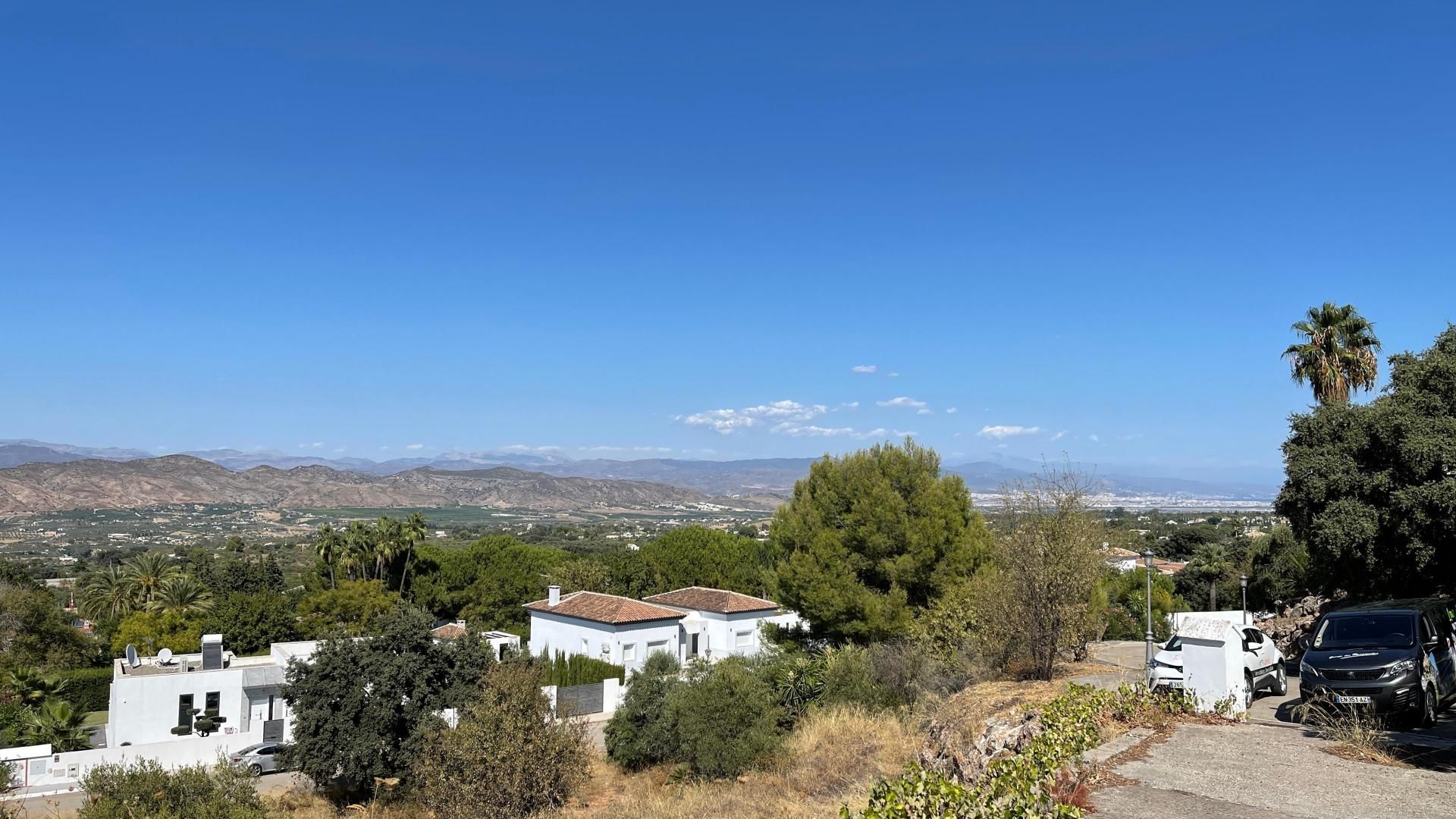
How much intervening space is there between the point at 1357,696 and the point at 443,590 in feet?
162

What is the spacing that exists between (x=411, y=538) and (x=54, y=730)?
2635 centimetres

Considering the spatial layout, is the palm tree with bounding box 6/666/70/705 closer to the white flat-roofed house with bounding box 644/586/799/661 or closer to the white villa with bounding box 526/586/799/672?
the white villa with bounding box 526/586/799/672

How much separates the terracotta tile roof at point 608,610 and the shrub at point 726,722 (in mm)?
15045

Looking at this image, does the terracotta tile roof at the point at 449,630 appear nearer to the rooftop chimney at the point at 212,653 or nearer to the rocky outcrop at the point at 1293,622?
the rooftop chimney at the point at 212,653

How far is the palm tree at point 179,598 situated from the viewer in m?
45.5

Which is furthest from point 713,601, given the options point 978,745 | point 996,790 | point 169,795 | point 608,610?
point 996,790

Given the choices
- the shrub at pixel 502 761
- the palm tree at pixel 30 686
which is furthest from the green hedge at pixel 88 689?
the shrub at pixel 502 761

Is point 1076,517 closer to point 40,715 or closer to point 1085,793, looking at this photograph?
point 1085,793

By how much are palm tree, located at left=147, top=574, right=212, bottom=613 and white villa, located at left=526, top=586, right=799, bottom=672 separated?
1911 cm

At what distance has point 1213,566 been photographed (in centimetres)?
4594

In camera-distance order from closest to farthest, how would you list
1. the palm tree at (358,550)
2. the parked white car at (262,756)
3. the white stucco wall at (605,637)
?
the parked white car at (262,756) < the white stucco wall at (605,637) < the palm tree at (358,550)

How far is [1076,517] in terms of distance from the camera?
16047mm

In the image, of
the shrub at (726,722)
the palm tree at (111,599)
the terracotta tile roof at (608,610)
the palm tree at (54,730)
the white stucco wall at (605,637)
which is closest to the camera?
the shrub at (726,722)

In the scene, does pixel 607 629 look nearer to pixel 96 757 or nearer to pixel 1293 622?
pixel 96 757
